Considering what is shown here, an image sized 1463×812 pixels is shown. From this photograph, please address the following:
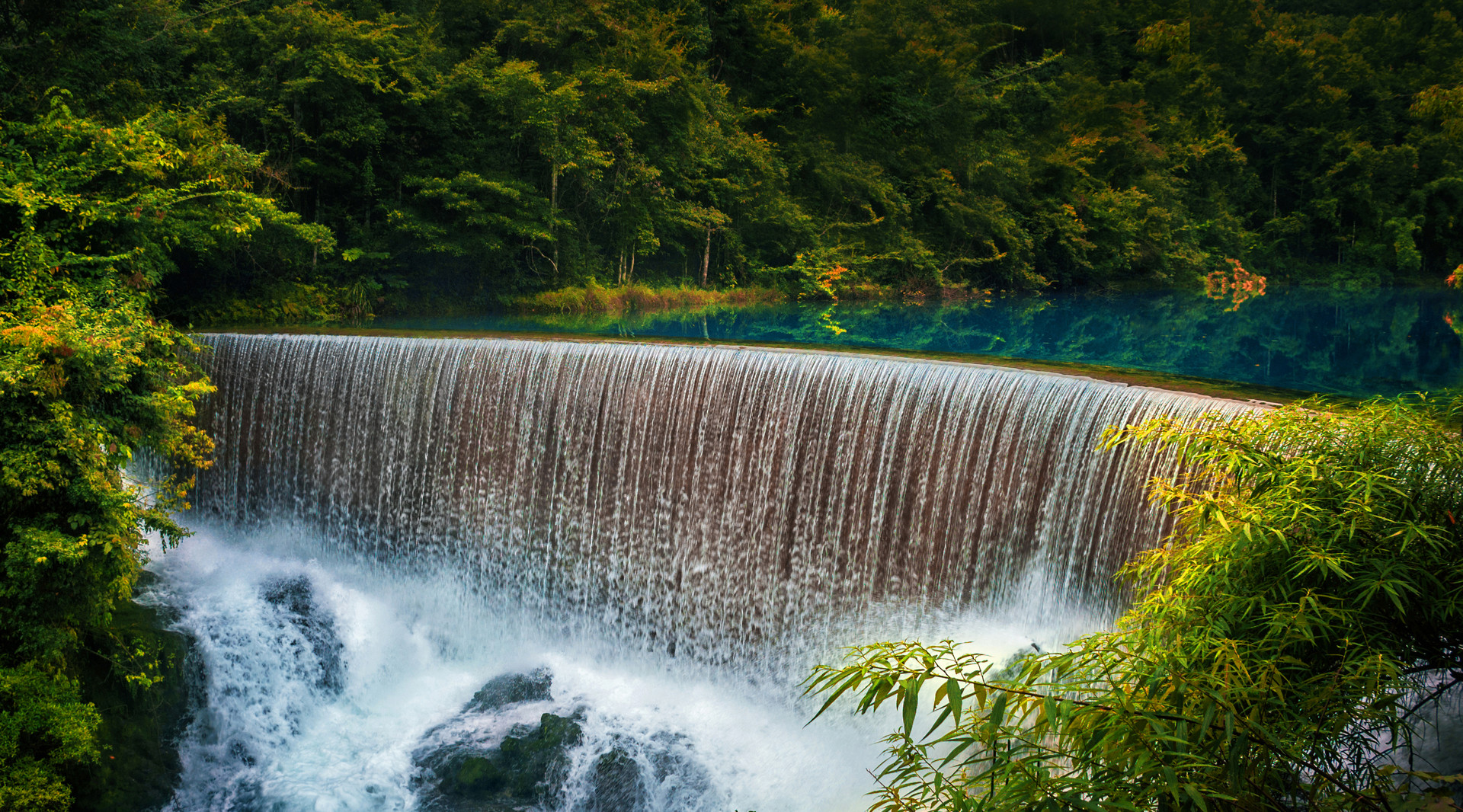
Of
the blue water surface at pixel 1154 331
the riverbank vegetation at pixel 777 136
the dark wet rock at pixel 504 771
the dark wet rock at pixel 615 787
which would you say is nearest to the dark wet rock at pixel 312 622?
the dark wet rock at pixel 504 771

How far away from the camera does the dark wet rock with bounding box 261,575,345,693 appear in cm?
792

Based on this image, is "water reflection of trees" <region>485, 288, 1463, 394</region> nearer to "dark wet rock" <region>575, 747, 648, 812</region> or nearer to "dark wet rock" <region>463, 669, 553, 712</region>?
"dark wet rock" <region>463, 669, 553, 712</region>

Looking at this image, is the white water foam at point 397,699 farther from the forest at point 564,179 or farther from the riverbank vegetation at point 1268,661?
the riverbank vegetation at point 1268,661

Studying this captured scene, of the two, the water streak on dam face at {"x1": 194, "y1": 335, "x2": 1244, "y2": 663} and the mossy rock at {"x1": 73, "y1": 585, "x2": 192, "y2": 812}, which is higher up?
the water streak on dam face at {"x1": 194, "y1": 335, "x2": 1244, "y2": 663}

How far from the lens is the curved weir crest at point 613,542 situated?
6.48 metres

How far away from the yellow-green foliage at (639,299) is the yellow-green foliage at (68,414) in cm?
1009

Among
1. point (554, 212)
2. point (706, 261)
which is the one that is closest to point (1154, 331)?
point (706, 261)

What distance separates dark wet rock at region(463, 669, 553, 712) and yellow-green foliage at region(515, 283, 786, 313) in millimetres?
11121

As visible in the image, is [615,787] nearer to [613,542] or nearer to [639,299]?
[613,542]

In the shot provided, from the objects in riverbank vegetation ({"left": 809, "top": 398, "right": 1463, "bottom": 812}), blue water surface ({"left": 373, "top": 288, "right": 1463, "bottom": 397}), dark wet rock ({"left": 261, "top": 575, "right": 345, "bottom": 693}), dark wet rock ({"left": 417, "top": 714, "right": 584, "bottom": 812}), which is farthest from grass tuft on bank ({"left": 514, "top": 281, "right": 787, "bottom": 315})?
riverbank vegetation ({"left": 809, "top": 398, "right": 1463, "bottom": 812})

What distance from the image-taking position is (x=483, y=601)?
8.78 metres

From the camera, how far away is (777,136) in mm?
24516

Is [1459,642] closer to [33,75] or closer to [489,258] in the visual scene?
[33,75]

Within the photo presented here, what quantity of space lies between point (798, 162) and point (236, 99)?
13.9m
